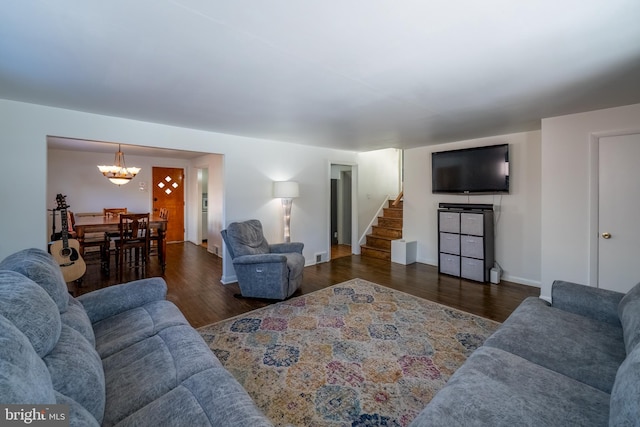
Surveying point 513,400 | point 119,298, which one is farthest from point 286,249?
point 513,400

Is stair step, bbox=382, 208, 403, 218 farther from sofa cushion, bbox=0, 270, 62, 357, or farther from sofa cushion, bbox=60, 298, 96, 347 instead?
sofa cushion, bbox=0, 270, 62, 357

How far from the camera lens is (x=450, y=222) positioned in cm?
474

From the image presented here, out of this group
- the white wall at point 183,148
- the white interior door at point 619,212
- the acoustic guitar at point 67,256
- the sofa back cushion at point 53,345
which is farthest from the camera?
the acoustic guitar at point 67,256

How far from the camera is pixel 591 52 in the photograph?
1.90 metres

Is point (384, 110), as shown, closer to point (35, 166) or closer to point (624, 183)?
point (624, 183)

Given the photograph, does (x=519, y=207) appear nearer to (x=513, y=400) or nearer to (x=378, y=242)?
(x=378, y=242)

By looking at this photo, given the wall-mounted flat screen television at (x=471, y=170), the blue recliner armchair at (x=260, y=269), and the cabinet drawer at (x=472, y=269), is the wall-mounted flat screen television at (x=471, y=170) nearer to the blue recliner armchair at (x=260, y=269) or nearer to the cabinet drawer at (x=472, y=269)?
the cabinet drawer at (x=472, y=269)

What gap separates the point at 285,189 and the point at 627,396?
418 centimetres

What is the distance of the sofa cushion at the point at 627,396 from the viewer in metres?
0.87

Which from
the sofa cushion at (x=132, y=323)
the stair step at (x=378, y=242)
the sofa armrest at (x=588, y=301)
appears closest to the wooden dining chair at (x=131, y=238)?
the sofa cushion at (x=132, y=323)

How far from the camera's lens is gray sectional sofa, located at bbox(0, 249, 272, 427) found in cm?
83

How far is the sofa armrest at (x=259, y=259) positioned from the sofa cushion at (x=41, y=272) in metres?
2.00

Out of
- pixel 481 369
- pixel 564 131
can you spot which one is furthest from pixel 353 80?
pixel 564 131

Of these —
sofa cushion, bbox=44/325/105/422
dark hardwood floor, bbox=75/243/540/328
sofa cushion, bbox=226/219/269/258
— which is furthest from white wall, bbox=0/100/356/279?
sofa cushion, bbox=44/325/105/422
